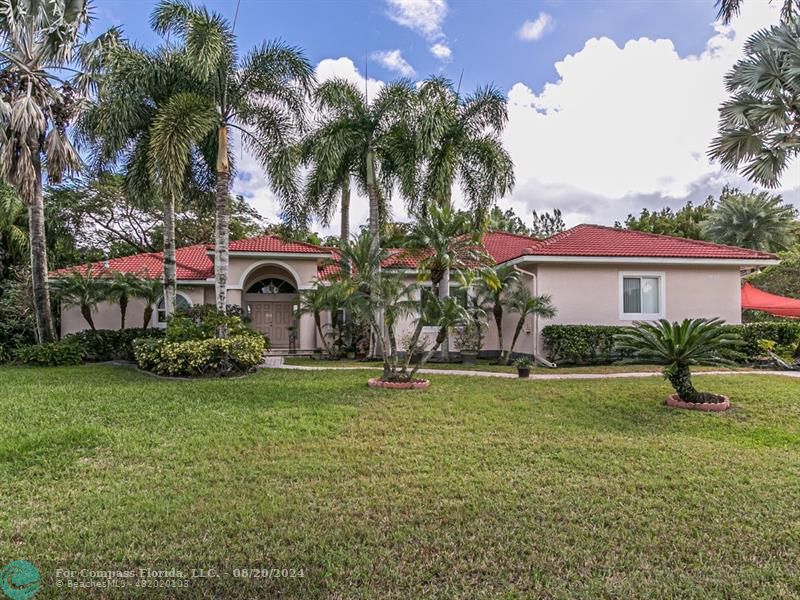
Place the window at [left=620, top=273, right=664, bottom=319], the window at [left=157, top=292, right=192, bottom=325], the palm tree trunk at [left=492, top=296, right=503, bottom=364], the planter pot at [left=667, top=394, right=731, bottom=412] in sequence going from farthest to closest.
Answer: the window at [left=157, top=292, right=192, bottom=325], the palm tree trunk at [left=492, top=296, right=503, bottom=364], the window at [left=620, top=273, right=664, bottom=319], the planter pot at [left=667, top=394, right=731, bottom=412]

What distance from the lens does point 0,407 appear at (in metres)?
9.45

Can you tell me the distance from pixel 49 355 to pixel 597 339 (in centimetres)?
1956

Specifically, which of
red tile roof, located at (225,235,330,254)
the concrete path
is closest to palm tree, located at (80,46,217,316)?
red tile roof, located at (225,235,330,254)

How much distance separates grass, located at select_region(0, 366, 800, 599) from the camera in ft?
12.9

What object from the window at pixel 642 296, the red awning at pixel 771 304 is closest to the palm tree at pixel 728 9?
the window at pixel 642 296

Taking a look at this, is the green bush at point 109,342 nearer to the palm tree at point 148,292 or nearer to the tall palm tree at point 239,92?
the palm tree at point 148,292

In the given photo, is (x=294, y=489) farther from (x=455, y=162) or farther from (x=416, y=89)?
(x=416, y=89)

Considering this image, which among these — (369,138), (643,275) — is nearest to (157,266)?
(369,138)

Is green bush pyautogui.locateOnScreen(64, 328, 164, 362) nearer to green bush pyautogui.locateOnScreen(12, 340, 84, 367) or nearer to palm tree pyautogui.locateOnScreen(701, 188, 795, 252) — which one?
green bush pyautogui.locateOnScreen(12, 340, 84, 367)

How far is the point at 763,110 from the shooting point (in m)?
10.8

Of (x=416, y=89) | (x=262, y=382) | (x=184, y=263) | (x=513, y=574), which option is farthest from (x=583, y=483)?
(x=184, y=263)

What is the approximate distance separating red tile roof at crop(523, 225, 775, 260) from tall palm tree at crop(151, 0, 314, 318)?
31.6 feet

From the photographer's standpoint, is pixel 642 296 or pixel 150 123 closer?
pixel 150 123

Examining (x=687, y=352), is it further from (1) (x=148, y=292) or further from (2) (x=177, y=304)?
(2) (x=177, y=304)
